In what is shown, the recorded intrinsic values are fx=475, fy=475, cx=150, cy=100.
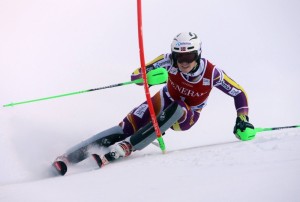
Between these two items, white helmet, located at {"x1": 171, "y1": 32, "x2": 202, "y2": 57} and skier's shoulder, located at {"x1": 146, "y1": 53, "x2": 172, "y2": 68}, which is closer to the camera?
white helmet, located at {"x1": 171, "y1": 32, "x2": 202, "y2": 57}

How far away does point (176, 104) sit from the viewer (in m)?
4.15

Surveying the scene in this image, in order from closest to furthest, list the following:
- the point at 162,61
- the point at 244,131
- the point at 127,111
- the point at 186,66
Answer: the point at 244,131 → the point at 186,66 → the point at 162,61 → the point at 127,111

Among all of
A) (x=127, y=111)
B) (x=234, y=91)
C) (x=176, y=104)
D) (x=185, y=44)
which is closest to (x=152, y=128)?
(x=176, y=104)

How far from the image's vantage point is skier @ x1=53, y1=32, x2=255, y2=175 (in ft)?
13.5

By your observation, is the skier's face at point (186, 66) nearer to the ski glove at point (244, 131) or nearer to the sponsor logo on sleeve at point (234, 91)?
the sponsor logo on sleeve at point (234, 91)

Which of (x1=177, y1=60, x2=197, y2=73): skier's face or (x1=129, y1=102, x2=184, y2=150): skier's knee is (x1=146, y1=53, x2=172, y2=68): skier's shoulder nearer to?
(x1=177, y1=60, x2=197, y2=73): skier's face

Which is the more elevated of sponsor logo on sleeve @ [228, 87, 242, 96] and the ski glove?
sponsor logo on sleeve @ [228, 87, 242, 96]

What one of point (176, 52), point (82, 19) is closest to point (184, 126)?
point (176, 52)

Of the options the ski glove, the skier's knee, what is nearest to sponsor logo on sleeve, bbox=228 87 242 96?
the ski glove

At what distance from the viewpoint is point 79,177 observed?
321 cm

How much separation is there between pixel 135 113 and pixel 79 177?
4.82 feet

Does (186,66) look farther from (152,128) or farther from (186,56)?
(152,128)

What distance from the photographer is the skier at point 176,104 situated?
4125 millimetres

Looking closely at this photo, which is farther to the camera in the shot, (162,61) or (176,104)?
(162,61)
